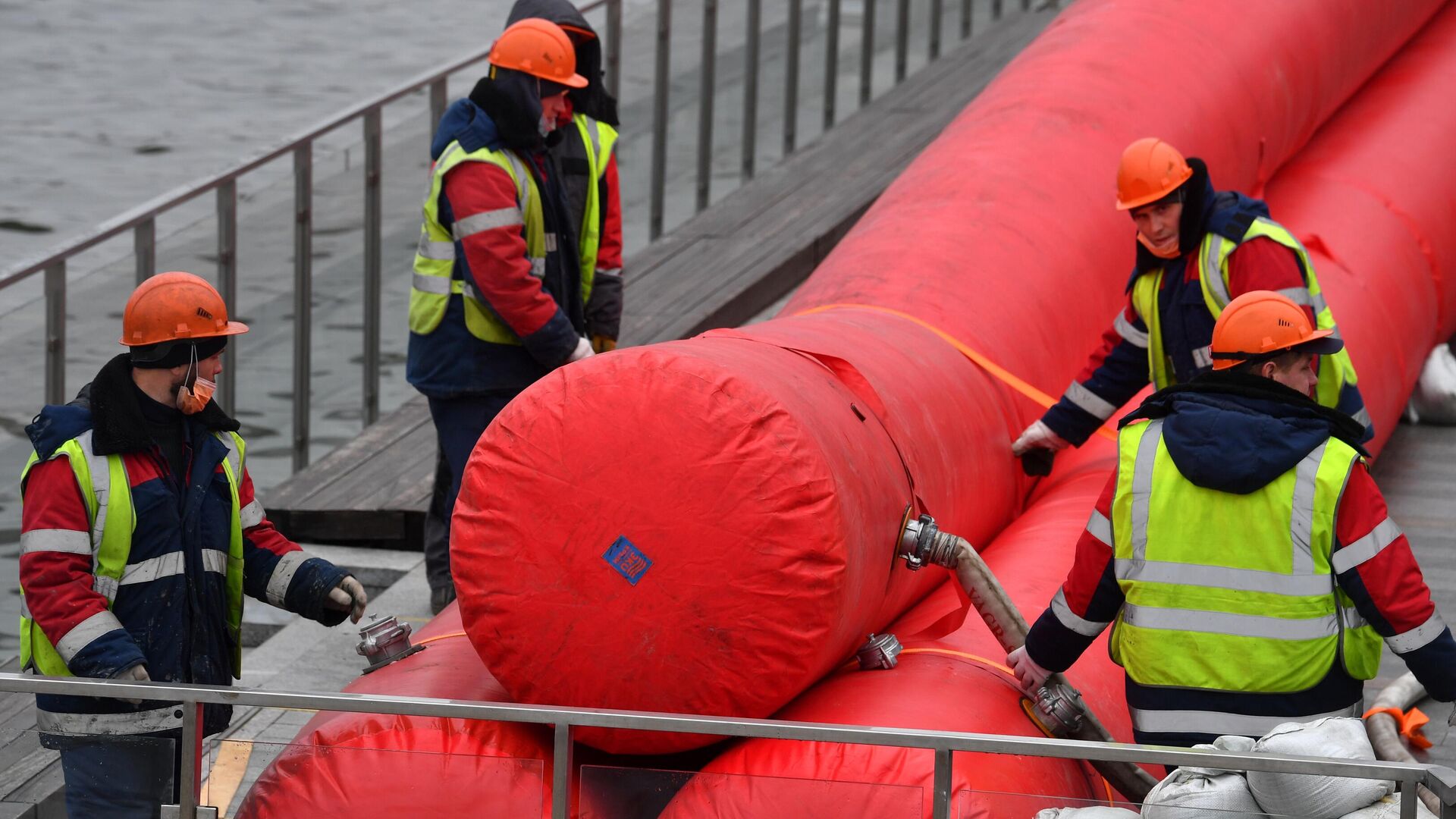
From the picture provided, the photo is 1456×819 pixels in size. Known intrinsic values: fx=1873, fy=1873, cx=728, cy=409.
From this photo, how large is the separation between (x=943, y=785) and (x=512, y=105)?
323 cm

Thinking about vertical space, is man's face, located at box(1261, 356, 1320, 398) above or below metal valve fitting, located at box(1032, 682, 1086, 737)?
above

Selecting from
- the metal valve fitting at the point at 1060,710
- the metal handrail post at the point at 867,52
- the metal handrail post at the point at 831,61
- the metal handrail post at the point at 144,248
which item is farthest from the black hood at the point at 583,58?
the metal handrail post at the point at 867,52

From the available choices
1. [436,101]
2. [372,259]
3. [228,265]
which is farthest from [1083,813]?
[436,101]

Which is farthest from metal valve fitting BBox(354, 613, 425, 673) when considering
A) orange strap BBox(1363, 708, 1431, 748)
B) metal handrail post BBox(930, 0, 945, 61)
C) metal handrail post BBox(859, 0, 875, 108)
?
metal handrail post BBox(930, 0, 945, 61)

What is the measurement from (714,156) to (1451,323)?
421 centimetres

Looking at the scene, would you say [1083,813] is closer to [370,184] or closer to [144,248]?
[144,248]

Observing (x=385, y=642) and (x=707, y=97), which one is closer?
(x=385, y=642)

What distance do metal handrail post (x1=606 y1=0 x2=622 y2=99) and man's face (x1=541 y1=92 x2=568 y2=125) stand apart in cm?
336

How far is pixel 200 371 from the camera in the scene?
14.3ft

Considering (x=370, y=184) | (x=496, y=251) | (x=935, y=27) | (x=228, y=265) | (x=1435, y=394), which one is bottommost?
(x=1435, y=394)

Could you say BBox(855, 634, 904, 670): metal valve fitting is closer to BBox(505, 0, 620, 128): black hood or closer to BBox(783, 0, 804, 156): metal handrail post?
BBox(505, 0, 620, 128): black hood

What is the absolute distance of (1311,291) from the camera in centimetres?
558

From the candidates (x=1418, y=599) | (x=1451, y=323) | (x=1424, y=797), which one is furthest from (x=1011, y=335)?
(x=1451, y=323)

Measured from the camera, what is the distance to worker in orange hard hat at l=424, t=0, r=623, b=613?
6504 mm
